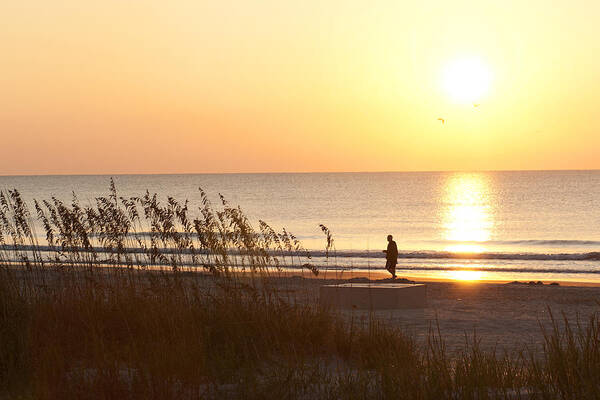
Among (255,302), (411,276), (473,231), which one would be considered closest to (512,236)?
(473,231)

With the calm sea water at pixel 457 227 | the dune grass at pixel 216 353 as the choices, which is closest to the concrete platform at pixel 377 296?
the calm sea water at pixel 457 227

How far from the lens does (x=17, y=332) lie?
762 cm

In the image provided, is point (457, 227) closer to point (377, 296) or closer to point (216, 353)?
point (377, 296)

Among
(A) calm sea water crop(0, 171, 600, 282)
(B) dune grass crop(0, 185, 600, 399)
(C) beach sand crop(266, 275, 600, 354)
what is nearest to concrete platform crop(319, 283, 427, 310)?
(C) beach sand crop(266, 275, 600, 354)

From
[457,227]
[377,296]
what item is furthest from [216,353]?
[457,227]

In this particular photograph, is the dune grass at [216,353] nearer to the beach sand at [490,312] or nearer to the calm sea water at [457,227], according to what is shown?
the beach sand at [490,312]

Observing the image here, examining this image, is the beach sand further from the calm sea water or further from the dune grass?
the calm sea water

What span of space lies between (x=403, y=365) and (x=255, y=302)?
220 cm

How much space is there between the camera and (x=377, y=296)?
52.6ft

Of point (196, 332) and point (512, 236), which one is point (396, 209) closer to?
point (512, 236)

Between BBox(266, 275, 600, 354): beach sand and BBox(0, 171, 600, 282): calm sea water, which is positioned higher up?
BBox(0, 171, 600, 282): calm sea water

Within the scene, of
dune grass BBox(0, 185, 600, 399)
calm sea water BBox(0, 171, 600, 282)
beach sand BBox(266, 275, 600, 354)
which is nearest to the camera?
dune grass BBox(0, 185, 600, 399)

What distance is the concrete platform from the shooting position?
1545 centimetres

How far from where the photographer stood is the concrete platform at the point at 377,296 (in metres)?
15.4
